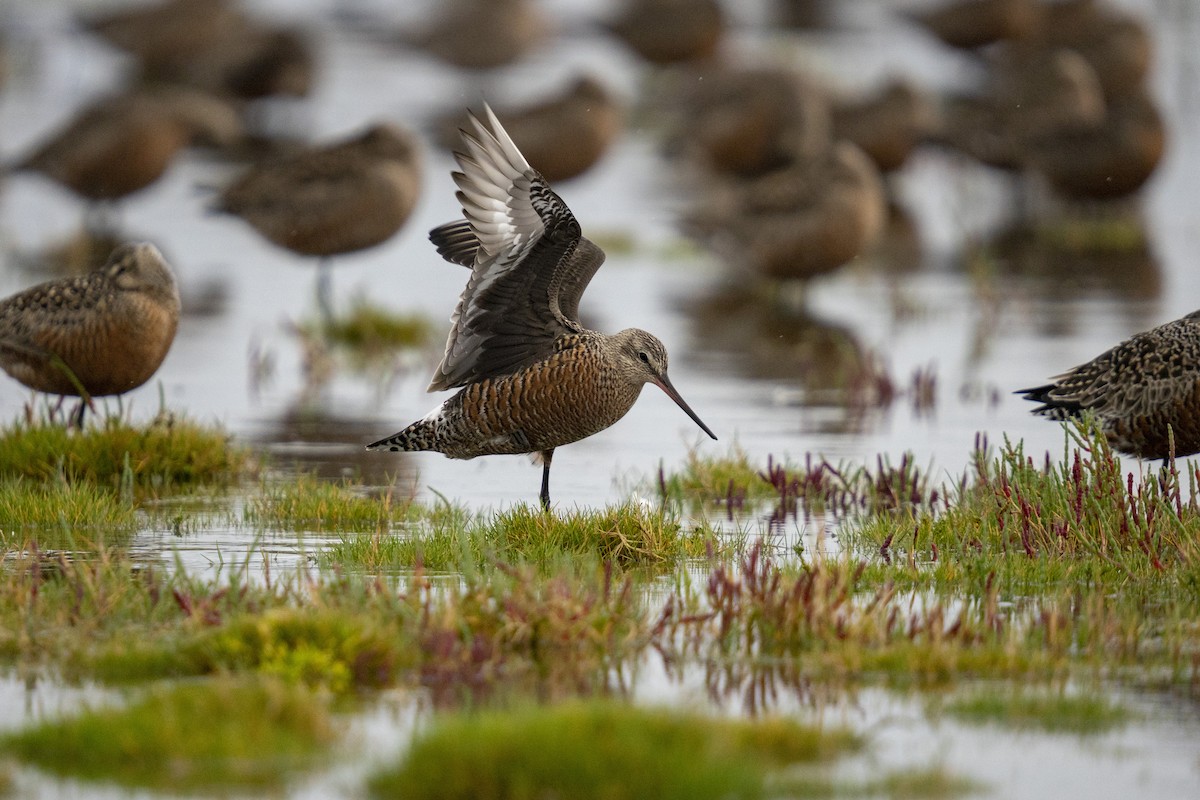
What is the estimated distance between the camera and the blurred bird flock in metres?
11.7

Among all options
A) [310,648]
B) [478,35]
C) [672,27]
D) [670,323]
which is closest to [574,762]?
[310,648]

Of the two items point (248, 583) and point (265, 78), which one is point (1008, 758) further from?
point (265, 78)

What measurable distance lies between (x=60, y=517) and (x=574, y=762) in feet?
13.9

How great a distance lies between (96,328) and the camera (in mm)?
10234

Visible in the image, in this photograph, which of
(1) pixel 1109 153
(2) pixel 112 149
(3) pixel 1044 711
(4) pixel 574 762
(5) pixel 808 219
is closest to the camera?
(4) pixel 574 762

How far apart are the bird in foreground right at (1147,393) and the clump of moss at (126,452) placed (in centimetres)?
441

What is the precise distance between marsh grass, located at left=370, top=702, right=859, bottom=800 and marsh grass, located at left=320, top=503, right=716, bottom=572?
2.60m

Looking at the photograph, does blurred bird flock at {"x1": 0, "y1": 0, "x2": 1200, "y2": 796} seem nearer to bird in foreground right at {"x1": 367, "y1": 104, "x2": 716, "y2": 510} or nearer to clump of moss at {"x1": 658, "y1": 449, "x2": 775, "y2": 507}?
clump of moss at {"x1": 658, "y1": 449, "x2": 775, "y2": 507}

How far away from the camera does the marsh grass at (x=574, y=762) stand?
201 inches

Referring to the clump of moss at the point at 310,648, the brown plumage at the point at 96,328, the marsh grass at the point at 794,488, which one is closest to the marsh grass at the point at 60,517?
the brown plumage at the point at 96,328

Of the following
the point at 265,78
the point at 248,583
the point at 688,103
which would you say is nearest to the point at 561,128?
the point at 688,103

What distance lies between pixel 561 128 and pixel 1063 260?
6.18 meters

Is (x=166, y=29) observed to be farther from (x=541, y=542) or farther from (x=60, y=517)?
(x=541, y=542)

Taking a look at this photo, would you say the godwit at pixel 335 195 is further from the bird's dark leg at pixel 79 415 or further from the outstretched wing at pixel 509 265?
the outstretched wing at pixel 509 265
